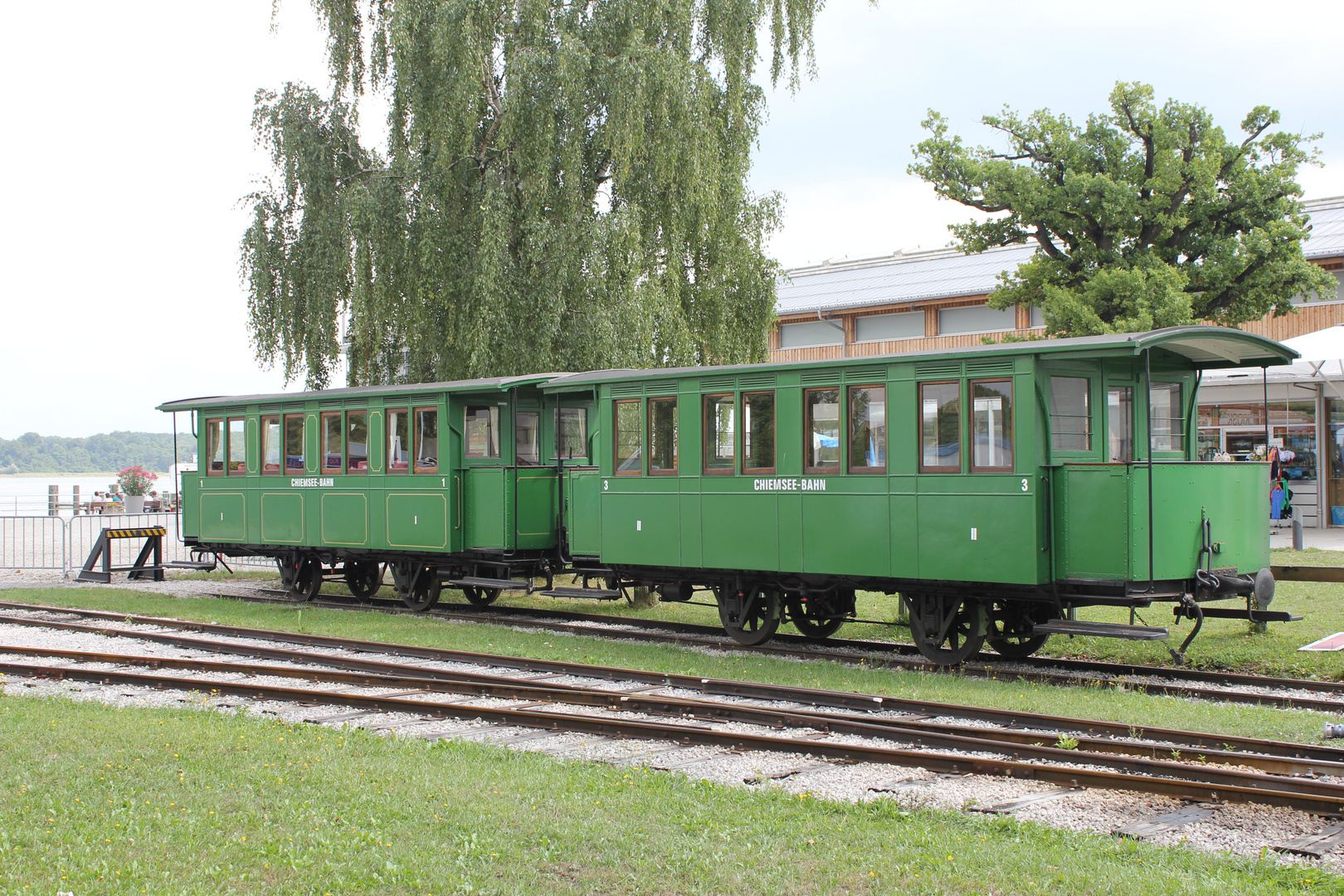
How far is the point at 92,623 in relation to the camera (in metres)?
15.8

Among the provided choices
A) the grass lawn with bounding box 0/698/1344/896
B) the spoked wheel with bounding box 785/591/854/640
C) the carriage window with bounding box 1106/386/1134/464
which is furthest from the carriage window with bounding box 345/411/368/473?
the carriage window with bounding box 1106/386/1134/464

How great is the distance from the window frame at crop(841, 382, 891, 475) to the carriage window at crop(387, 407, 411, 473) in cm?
740

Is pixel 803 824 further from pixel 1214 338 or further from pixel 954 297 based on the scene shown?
pixel 954 297

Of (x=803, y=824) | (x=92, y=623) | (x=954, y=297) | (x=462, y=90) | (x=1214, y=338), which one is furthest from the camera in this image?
(x=954, y=297)

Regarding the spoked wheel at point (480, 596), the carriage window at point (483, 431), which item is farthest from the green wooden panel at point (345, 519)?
the carriage window at point (483, 431)

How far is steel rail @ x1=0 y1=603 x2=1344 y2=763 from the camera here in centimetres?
830

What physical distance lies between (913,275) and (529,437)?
2673cm

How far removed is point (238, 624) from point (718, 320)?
10051mm

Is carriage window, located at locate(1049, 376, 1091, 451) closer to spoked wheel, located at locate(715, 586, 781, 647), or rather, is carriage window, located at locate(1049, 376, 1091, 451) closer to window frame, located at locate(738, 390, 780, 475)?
window frame, located at locate(738, 390, 780, 475)

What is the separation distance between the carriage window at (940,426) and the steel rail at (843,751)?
422 cm

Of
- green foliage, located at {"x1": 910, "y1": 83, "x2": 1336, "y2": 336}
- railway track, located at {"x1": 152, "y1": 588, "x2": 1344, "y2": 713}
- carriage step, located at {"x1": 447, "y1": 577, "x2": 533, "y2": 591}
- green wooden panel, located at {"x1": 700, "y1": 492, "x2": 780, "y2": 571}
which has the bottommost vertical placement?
railway track, located at {"x1": 152, "y1": 588, "x2": 1344, "y2": 713}

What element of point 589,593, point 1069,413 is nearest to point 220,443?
point 589,593

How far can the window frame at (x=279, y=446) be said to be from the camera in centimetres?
1909

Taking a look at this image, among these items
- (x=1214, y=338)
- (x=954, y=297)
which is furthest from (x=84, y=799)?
(x=954, y=297)
